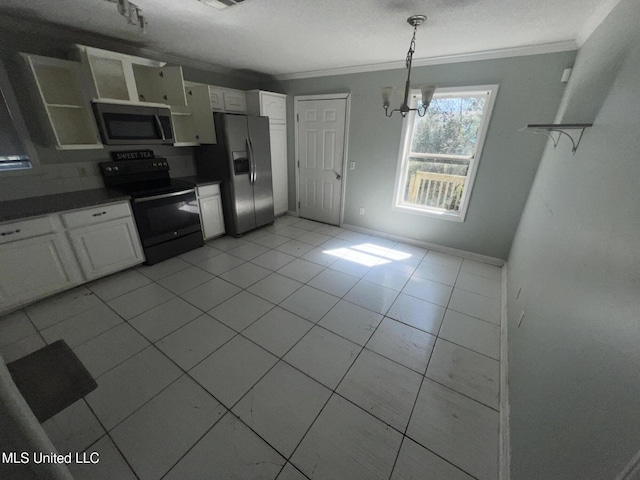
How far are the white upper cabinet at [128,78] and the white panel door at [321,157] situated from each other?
1836 millimetres

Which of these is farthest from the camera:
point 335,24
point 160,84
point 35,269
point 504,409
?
point 160,84

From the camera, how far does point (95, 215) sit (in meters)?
2.48

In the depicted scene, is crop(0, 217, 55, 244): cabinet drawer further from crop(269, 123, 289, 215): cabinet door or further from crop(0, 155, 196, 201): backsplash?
crop(269, 123, 289, 215): cabinet door

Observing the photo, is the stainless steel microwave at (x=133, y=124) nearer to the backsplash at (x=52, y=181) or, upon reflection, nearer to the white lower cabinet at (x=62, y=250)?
the backsplash at (x=52, y=181)

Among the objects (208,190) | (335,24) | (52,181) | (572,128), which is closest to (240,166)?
(208,190)

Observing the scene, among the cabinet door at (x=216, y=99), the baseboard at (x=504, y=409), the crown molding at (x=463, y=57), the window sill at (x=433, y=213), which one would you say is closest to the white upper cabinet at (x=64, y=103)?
the cabinet door at (x=216, y=99)

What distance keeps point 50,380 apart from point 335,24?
282cm

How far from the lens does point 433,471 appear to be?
4.19 feet

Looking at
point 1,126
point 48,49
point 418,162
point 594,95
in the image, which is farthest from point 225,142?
point 594,95

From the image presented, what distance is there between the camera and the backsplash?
2.35 metres

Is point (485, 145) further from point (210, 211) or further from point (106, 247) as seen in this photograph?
point (106, 247)

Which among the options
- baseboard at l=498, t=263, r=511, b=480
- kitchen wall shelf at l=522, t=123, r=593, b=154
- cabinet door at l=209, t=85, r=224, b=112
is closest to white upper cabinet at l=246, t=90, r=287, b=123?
cabinet door at l=209, t=85, r=224, b=112

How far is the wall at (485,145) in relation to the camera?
8.55 feet

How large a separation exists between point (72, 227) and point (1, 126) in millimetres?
1032
